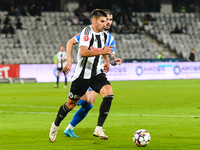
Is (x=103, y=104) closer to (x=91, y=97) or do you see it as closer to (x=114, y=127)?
(x=91, y=97)

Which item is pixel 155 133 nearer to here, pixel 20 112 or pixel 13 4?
pixel 20 112

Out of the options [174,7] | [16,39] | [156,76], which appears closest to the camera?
[156,76]

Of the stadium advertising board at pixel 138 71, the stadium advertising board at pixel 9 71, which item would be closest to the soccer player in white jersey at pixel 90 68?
the stadium advertising board at pixel 138 71

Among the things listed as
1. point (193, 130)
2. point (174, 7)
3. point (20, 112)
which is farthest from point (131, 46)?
point (193, 130)

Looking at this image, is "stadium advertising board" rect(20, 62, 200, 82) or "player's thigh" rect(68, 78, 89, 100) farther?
"stadium advertising board" rect(20, 62, 200, 82)

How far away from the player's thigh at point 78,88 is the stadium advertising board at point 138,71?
59.5 feet

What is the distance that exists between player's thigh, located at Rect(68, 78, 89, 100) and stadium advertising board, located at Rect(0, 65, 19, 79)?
1844cm

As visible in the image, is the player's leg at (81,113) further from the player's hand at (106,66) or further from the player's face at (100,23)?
the player's face at (100,23)

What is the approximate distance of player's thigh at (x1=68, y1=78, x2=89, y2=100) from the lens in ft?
21.1

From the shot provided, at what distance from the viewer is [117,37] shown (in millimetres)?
34938

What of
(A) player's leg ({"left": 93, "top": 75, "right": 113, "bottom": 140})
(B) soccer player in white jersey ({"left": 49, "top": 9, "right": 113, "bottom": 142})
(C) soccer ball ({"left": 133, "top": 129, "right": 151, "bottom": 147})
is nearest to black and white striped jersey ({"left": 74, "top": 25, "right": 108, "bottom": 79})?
(B) soccer player in white jersey ({"left": 49, "top": 9, "right": 113, "bottom": 142})

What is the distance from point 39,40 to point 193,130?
2606 cm

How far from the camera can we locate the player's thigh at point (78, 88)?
6430 mm

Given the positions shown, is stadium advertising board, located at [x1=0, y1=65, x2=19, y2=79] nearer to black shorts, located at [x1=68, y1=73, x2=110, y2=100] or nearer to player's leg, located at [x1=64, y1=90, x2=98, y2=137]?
player's leg, located at [x1=64, y1=90, x2=98, y2=137]
